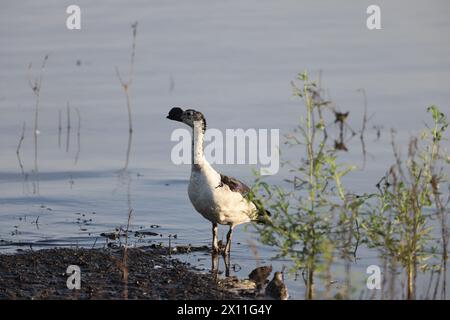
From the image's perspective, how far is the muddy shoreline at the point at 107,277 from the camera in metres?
9.70

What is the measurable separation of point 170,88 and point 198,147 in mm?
6687

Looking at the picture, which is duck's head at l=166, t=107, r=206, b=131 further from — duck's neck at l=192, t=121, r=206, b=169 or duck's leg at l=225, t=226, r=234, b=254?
duck's leg at l=225, t=226, r=234, b=254

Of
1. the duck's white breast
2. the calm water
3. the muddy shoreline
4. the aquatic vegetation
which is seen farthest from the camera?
the calm water

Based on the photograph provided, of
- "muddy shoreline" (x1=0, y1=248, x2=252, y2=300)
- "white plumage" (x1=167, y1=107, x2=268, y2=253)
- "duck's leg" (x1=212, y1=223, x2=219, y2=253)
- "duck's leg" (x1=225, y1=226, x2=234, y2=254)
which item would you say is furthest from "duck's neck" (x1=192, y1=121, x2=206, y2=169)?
"muddy shoreline" (x1=0, y1=248, x2=252, y2=300)

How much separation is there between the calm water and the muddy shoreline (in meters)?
0.70

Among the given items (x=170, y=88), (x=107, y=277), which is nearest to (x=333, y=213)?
(x=107, y=277)

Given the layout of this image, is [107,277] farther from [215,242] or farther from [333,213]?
[333,213]

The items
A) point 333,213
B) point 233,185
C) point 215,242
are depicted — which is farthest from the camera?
point 215,242

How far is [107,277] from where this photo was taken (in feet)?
33.6

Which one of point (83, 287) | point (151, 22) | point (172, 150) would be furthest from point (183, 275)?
point (151, 22)

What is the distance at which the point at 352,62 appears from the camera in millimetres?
19516

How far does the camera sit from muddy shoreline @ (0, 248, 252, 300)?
9.70 meters

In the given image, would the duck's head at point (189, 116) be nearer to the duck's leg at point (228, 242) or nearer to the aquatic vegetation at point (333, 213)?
the duck's leg at point (228, 242)
